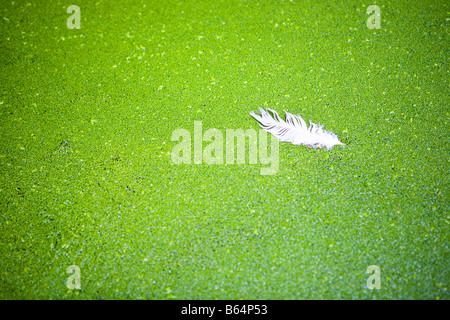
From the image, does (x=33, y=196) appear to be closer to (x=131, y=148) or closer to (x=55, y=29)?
(x=131, y=148)

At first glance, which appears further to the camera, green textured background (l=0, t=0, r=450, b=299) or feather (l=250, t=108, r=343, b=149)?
feather (l=250, t=108, r=343, b=149)

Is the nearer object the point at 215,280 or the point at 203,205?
the point at 215,280

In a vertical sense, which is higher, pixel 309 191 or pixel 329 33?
pixel 329 33

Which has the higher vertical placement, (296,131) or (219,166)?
(296,131)
